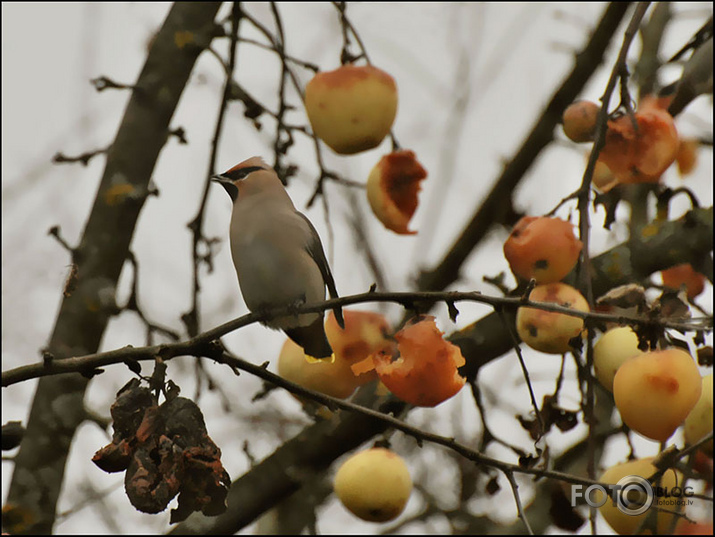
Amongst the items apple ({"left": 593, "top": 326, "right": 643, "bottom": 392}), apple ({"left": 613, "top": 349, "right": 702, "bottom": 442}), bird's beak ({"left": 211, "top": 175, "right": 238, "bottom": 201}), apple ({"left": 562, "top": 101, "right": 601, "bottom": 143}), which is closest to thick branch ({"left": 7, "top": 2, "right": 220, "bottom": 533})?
bird's beak ({"left": 211, "top": 175, "right": 238, "bottom": 201})

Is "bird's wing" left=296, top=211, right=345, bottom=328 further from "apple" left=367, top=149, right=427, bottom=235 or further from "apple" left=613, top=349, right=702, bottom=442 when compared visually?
"apple" left=613, top=349, right=702, bottom=442

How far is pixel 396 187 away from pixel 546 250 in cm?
49

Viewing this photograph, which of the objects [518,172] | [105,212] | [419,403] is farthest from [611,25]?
[419,403]

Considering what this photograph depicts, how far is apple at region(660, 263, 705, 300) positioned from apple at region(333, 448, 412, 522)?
106 cm

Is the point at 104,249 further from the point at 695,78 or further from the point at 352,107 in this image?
the point at 695,78

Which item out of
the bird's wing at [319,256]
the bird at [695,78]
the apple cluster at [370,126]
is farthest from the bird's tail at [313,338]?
the bird at [695,78]

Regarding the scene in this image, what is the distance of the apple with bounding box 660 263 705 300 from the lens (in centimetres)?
273

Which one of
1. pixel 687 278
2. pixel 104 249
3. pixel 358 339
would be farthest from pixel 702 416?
pixel 104 249

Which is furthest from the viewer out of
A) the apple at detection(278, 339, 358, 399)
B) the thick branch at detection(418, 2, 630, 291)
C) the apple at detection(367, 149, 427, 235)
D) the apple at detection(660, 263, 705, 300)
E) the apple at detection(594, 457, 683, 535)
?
the thick branch at detection(418, 2, 630, 291)

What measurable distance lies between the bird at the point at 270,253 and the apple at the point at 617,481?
66cm

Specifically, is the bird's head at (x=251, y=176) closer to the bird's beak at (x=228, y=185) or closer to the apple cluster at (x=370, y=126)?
the bird's beak at (x=228, y=185)

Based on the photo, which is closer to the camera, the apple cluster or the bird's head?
the bird's head

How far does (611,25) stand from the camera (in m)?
3.11

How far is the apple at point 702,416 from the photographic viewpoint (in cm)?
213
